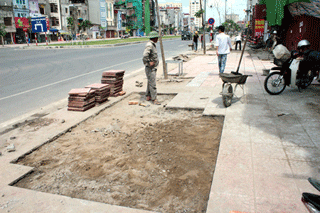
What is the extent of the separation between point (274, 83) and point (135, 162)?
4.99 metres

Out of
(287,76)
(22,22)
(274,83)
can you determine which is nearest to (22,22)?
(22,22)

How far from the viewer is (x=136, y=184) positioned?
3242mm

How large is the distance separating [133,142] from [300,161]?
255cm

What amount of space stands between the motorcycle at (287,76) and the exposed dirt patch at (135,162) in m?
2.57

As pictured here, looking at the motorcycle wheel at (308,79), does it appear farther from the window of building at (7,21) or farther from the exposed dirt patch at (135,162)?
the window of building at (7,21)

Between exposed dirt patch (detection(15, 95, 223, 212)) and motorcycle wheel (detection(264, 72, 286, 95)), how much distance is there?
8.14 feet

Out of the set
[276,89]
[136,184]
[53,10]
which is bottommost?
[136,184]

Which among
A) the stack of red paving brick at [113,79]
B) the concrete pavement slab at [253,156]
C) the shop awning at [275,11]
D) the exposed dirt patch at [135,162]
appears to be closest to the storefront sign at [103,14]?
the shop awning at [275,11]

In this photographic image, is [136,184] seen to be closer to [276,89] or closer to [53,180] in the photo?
[53,180]

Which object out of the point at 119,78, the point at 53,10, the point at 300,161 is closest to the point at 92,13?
the point at 53,10

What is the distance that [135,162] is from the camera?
380 centimetres

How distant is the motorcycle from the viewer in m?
6.95

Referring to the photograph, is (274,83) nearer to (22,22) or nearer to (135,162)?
(135,162)

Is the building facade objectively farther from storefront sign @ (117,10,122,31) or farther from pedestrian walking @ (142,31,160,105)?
pedestrian walking @ (142,31,160,105)
